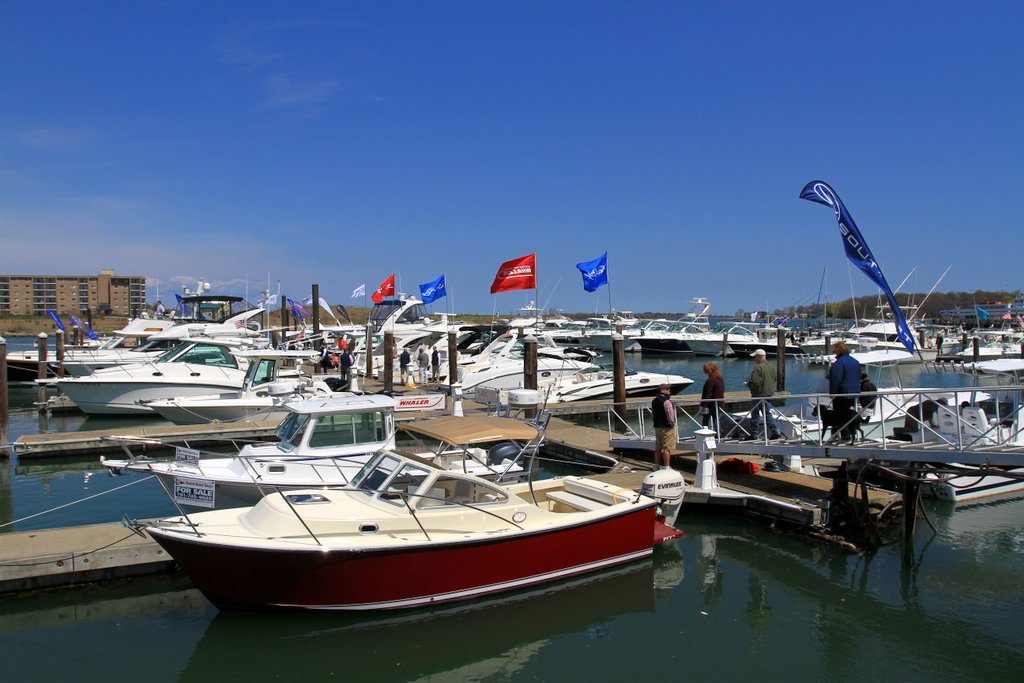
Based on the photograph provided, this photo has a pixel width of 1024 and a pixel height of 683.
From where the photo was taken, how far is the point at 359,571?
852 cm

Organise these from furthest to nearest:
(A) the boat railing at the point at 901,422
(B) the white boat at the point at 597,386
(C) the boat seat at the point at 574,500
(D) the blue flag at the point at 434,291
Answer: (D) the blue flag at the point at 434,291 → (B) the white boat at the point at 597,386 → (A) the boat railing at the point at 901,422 → (C) the boat seat at the point at 574,500

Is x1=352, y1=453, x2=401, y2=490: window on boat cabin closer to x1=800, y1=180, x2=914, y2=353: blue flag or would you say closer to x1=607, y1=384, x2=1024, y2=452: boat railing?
x1=607, y1=384, x2=1024, y2=452: boat railing

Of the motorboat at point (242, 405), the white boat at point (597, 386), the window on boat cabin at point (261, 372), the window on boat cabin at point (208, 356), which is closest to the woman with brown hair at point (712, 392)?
the motorboat at point (242, 405)

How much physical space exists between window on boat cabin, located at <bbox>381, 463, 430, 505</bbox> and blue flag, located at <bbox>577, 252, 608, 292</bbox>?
1582 centimetres

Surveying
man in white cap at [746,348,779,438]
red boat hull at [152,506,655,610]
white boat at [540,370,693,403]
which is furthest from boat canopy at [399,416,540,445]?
white boat at [540,370,693,403]

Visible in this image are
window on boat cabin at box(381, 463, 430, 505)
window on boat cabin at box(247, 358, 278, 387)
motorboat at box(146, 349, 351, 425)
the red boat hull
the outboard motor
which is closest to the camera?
the red boat hull

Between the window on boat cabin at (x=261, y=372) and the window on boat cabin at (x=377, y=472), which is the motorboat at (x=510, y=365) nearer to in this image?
the window on boat cabin at (x=261, y=372)

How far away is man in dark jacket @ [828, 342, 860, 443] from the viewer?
448 inches

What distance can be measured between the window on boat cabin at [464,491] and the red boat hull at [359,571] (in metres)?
0.63

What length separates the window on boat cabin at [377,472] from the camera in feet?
31.4

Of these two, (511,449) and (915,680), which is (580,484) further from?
(915,680)

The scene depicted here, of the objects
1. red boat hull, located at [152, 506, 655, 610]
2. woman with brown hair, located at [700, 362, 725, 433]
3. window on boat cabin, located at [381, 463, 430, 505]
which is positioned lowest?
red boat hull, located at [152, 506, 655, 610]

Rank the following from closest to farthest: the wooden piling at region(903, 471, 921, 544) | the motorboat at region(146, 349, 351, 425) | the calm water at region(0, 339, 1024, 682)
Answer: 1. the calm water at region(0, 339, 1024, 682)
2. the wooden piling at region(903, 471, 921, 544)
3. the motorboat at region(146, 349, 351, 425)

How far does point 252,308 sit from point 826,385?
29.3 metres
